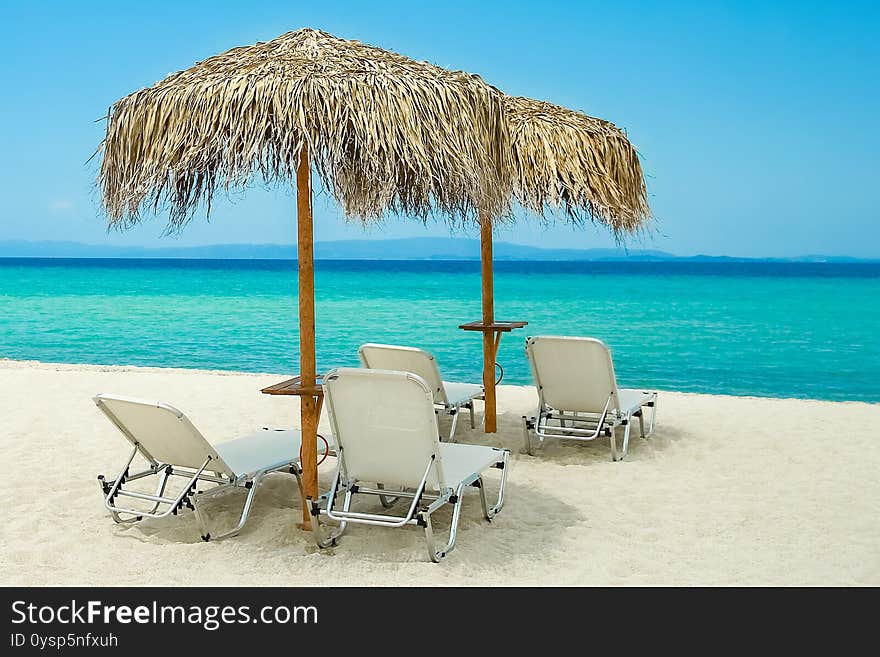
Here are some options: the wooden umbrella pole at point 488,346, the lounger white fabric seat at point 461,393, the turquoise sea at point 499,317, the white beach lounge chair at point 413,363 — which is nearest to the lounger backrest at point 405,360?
the white beach lounge chair at point 413,363

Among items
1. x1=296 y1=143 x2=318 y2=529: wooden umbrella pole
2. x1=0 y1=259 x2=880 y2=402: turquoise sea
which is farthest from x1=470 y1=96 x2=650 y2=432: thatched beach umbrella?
x1=0 y1=259 x2=880 y2=402: turquoise sea

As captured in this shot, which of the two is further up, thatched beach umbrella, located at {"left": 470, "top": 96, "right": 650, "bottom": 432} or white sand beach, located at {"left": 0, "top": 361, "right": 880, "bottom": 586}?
thatched beach umbrella, located at {"left": 470, "top": 96, "right": 650, "bottom": 432}

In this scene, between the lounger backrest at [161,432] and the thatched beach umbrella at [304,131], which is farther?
the lounger backrest at [161,432]

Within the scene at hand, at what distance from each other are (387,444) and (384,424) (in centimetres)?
10

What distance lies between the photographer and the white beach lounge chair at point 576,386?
564 centimetres

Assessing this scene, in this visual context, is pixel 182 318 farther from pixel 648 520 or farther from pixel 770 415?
pixel 648 520

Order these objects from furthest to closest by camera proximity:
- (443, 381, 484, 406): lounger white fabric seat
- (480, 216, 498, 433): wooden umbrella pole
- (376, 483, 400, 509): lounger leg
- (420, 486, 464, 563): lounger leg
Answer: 1. (480, 216, 498, 433): wooden umbrella pole
2. (443, 381, 484, 406): lounger white fabric seat
3. (376, 483, 400, 509): lounger leg
4. (420, 486, 464, 563): lounger leg

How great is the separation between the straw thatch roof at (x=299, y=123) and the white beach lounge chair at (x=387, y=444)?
2.88 feet

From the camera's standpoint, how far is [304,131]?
3459 millimetres

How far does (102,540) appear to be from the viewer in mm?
4105

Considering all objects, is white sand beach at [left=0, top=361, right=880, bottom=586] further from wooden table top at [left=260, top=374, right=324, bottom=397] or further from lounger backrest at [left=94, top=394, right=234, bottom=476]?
wooden table top at [left=260, top=374, right=324, bottom=397]

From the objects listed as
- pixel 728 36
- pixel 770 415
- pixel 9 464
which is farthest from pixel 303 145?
pixel 728 36

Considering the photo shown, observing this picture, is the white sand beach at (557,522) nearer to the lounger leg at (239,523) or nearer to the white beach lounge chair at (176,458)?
the lounger leg at (239,523)

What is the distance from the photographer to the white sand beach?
3.68m
